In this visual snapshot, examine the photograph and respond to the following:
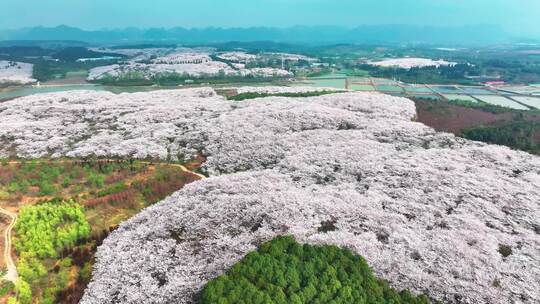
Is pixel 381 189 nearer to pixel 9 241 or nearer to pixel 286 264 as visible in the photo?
pixel 286 264

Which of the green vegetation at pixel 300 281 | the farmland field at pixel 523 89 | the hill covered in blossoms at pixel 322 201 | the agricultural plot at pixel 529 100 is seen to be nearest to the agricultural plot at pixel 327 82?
the agricultural plot at pixel 529 100

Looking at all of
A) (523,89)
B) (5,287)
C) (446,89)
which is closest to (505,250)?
(5,287)


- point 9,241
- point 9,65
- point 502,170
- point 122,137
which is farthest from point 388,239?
point 9,65

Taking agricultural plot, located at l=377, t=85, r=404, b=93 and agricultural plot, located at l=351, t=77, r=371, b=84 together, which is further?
agricultural plot, located at l=351, t=77, r=371, b=84

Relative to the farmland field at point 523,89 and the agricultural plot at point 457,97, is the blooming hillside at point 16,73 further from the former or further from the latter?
the farmland field at point 523,89

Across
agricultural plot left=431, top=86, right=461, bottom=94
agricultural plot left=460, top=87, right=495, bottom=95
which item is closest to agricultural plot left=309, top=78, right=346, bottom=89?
agricultural plot left=431, top=86, right=461, bottom=94

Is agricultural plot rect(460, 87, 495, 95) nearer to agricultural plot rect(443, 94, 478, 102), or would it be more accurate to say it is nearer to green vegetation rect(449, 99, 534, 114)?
agricultural plot rect(443, 94, 478, 102)
